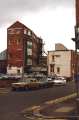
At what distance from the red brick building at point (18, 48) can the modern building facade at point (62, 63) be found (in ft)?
26.0

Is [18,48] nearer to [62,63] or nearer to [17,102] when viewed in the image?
[62,63]

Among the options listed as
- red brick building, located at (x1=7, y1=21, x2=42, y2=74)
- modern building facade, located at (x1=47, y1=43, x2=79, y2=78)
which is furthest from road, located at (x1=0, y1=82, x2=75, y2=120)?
modern building facade, located at (x1=47, y1=43, x2=79, y2=78)

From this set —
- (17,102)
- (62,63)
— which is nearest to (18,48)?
(62,63)

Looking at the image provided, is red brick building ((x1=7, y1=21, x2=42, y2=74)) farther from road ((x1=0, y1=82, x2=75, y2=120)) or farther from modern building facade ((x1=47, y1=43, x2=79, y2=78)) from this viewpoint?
road ((x1=0, y1=82, x2=75, y2=120))

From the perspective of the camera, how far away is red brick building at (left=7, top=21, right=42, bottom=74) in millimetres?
125750

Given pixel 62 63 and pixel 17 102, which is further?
pixel 62 63

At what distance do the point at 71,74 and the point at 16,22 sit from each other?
22.2m

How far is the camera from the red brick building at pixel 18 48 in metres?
126

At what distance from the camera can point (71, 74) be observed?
133250 mm

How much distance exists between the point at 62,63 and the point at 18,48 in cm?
1651

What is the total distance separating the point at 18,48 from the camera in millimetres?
126625

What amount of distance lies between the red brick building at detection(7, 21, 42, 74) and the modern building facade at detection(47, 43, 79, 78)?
794 centimetres

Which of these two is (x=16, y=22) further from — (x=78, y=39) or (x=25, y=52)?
(x=78, y=39)

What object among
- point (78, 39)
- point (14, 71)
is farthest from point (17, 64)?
point (78, 39)
